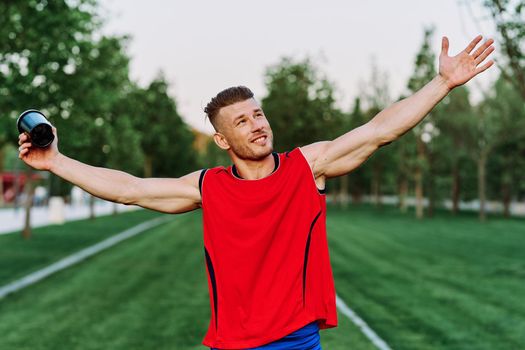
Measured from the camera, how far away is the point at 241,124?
Result: 11.0ft

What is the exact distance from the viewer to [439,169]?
5747cm

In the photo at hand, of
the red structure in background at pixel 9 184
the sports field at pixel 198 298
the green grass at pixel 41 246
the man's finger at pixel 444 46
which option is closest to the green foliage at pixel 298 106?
the red structure in background at pixel 9 184

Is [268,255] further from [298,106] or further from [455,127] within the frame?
[298,106]

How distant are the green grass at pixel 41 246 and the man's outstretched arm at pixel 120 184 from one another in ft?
37.7

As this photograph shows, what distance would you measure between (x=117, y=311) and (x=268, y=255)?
26.7ft

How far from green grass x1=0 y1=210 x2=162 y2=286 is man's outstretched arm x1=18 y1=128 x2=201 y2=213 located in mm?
11485

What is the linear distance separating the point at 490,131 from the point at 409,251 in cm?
2566

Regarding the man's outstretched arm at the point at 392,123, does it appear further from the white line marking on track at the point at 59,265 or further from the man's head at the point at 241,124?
the white line marking on track at the point at 59,265

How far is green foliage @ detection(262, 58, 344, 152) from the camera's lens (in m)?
62.6

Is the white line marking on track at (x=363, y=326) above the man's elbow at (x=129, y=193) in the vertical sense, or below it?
below

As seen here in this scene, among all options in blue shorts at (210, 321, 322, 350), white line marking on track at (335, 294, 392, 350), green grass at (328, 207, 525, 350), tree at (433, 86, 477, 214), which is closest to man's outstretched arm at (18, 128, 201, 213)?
blue shorts at (210, 321, 322, 350)

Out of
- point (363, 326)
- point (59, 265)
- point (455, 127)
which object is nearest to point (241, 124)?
point (363, 326)

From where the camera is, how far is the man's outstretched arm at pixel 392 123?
3.36 metres

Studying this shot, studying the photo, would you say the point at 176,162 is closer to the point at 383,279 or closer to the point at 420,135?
the point at 420,135
